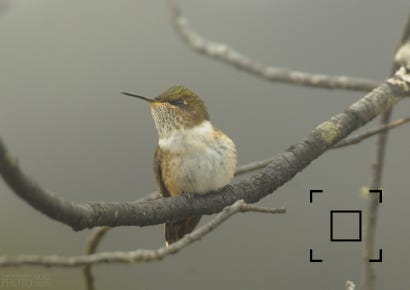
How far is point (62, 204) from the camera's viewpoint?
235 cm

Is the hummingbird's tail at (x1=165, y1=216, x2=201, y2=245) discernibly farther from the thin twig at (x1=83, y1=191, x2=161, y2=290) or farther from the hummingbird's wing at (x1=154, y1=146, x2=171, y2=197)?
the thin twig at (x1=83, y1=191, x2=161, y2=290)

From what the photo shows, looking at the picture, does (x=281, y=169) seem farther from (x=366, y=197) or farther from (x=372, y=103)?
Answer: (x=366, y=197)

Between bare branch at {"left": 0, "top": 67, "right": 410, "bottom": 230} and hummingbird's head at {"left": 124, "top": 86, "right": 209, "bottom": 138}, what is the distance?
982 millimetres

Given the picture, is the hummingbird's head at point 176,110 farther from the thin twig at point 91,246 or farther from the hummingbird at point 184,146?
the thin twig at point 91,246

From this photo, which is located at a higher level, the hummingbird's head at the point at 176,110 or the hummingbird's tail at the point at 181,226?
the hummingbird's head at the point at 176,110

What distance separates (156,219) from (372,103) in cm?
193

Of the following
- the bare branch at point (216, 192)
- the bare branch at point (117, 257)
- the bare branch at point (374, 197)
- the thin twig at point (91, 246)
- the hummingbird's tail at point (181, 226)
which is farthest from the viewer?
the hummingbird's tail at point (181, 226)

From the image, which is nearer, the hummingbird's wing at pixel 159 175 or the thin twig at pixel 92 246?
the thin twig at pixel 92 246

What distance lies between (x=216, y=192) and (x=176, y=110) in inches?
38.3

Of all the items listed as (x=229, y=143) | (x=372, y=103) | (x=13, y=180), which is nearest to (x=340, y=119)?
(x=372, y=103)

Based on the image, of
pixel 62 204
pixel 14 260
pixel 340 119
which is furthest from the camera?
pixel 340 119

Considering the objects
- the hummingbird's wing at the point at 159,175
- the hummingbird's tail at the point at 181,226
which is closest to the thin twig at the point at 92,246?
the hummingbird's wing at the point at 159,175

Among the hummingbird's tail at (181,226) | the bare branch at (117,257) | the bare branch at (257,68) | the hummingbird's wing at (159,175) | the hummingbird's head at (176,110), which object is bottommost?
the bare branch at (117,257)

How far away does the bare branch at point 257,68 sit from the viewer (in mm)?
4879
